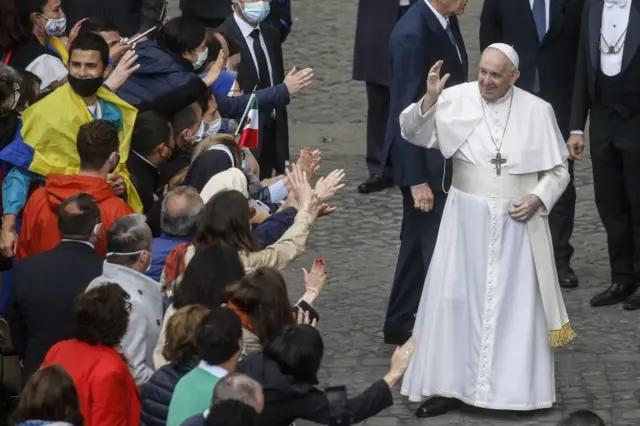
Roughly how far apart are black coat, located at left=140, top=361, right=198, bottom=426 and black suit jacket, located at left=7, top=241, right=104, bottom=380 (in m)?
0.80

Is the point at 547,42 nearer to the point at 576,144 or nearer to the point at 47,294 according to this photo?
the point at 576,144

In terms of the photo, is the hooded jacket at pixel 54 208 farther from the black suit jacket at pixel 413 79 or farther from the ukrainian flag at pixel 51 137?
the black suit jacket at pixel 413 79

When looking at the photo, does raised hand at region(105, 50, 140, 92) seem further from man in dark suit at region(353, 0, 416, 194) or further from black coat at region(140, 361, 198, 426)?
man in dark suit at region(353, 0, 416, 194)

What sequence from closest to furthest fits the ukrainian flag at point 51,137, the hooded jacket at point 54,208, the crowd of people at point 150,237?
the crowd of people at point 150,237 → the hooded jacket at point 54,208 → the ukrainian flag at point 51,137

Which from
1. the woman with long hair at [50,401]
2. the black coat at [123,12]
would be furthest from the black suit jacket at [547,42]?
the woman with long hair at [50,401]

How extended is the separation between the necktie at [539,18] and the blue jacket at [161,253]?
3.61 m

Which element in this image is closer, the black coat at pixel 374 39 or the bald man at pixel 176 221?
the bald man at pixel 176 221

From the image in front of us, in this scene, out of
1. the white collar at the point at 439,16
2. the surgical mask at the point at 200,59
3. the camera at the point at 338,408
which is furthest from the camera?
the surgical mask at the point at 200,59

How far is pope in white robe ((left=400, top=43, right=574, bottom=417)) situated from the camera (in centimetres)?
862

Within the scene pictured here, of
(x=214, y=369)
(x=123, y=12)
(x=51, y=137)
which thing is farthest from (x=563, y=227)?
(x=214, y=369)

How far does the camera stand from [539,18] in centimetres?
1077

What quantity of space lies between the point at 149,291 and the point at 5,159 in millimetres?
1723

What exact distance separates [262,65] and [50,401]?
18.6ft

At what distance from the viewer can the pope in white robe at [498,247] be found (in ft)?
28.3
